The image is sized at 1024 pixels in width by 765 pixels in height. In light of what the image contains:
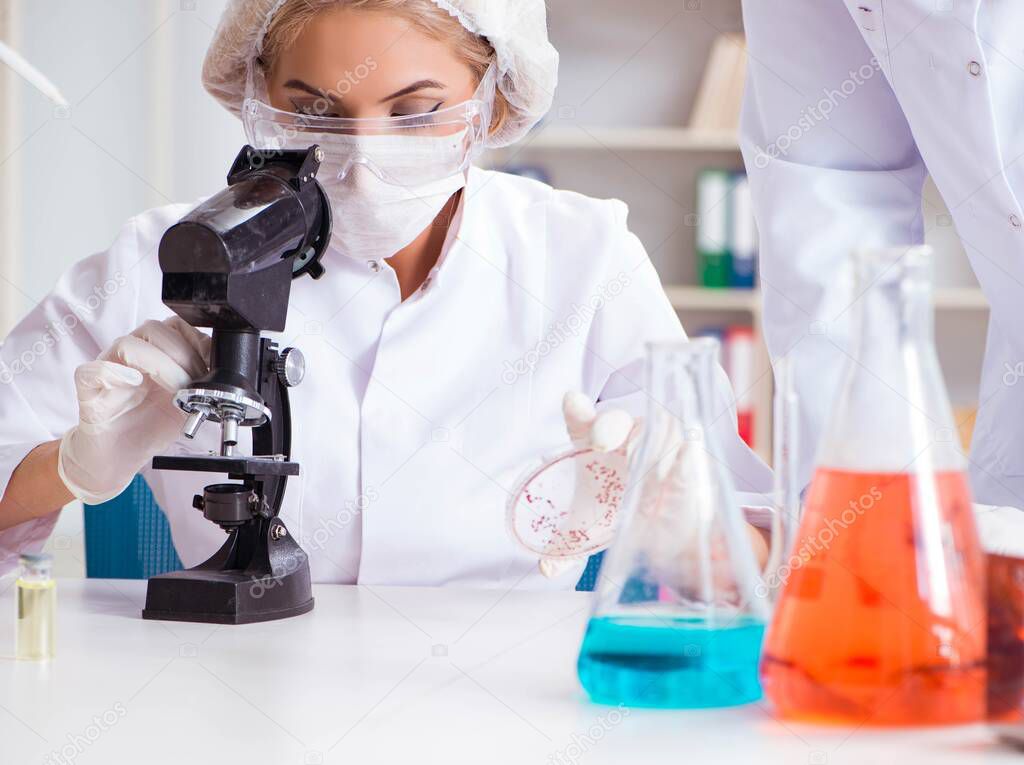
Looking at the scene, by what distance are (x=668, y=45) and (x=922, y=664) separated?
310 cm

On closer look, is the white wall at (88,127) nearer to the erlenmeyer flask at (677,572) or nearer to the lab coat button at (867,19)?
the lab coat button at (867,19)

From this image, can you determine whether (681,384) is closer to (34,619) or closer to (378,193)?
(34,619)

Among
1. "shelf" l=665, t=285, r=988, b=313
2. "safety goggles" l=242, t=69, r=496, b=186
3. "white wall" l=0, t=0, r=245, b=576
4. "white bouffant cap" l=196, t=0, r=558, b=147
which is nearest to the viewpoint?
"safety goggles" l=242, t=69, r=496, b=186

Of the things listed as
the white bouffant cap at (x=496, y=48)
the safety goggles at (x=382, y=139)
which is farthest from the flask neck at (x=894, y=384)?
the white bouffant cap at (x=496, y=48)

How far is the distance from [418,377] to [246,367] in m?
0.52

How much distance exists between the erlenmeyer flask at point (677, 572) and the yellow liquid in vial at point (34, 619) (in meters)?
0.40

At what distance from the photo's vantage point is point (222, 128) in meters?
2.96

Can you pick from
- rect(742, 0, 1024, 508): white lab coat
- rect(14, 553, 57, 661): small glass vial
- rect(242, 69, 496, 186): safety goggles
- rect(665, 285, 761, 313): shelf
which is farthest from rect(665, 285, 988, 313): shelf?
rect(14, 553, 57, 661): small glass vial

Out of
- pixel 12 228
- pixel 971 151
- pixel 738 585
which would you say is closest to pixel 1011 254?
pixel 971 151

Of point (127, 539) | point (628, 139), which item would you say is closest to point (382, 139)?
point (127, 539)

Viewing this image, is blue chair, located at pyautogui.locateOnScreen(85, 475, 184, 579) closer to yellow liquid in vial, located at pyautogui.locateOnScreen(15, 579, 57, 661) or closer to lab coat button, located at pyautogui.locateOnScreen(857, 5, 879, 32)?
yellow liquid in vial, located at pyautogui.locateOnScreen(15, 579, 57, 661)

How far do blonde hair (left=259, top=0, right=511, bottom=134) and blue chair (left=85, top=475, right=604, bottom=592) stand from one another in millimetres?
620

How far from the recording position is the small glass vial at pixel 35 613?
740 millimetres

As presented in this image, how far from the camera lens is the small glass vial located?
2.43 ft
